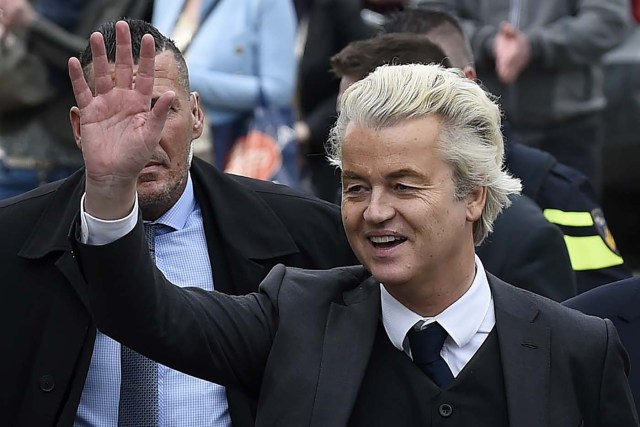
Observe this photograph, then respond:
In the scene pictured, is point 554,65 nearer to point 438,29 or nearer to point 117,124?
point 438,29

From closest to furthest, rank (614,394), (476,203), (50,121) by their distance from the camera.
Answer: (614,394) → (476,203) → (50,121)

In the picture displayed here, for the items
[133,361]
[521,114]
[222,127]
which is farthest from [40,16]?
[133,361]

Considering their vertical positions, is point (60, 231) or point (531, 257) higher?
point (60, 231)

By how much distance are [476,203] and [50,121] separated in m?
4.12

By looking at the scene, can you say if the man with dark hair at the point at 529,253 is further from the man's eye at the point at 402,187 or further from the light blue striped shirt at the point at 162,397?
the man's eye at the point at 402,187

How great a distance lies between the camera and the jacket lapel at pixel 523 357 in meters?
3.40

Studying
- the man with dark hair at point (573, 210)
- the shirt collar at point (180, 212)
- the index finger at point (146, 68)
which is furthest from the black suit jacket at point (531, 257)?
the index finger at point (146, 68)

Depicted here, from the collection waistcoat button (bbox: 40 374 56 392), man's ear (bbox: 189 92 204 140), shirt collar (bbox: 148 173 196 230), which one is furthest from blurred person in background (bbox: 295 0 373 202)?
waistcoat button (bbox: 40 374 56 392)

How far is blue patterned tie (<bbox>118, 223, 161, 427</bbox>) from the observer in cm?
416

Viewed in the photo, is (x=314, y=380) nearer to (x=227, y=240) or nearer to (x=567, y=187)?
(x=227, y=240)

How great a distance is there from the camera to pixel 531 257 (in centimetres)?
489

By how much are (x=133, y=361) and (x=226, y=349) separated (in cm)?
78

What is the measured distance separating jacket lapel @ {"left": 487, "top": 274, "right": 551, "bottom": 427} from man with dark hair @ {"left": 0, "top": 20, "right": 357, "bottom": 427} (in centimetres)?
88

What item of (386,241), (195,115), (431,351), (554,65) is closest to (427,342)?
(431,351)
